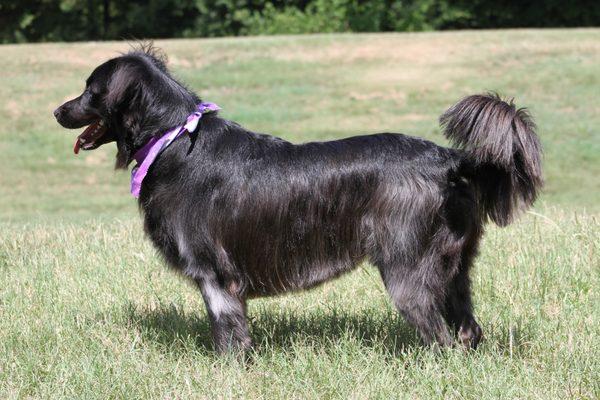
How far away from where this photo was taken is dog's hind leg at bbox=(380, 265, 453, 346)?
16.6 feet

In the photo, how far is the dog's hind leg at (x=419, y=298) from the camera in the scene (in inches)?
199

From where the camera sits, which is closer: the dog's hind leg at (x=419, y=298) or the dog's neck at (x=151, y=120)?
the dog's hind leg at (x=419, y=298)

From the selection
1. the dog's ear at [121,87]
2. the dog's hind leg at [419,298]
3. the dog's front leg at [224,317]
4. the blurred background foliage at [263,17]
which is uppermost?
the dog's ear at [121,87]

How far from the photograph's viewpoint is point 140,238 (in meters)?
8.41

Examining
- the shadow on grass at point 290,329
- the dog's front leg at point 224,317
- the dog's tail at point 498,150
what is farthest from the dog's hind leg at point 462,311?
the dog's front leg at point 224,317

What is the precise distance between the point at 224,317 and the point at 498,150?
5.94ft

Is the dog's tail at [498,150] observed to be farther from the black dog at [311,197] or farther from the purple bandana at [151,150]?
the purple bandana at [151,150]

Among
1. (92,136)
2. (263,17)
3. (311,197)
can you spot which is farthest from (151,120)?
(263,17)

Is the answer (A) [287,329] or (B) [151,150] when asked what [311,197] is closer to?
(B) [151,150]

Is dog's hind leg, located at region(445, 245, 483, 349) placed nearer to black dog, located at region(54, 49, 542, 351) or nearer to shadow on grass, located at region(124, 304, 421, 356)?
black dog, located at region(54, 49, 542, 351)

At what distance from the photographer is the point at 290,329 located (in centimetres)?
600

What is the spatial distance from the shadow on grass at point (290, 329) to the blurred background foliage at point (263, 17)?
28.0 meters

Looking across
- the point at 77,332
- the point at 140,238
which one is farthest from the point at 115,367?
the point at 140,238

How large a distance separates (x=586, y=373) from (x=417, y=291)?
1008 mm
